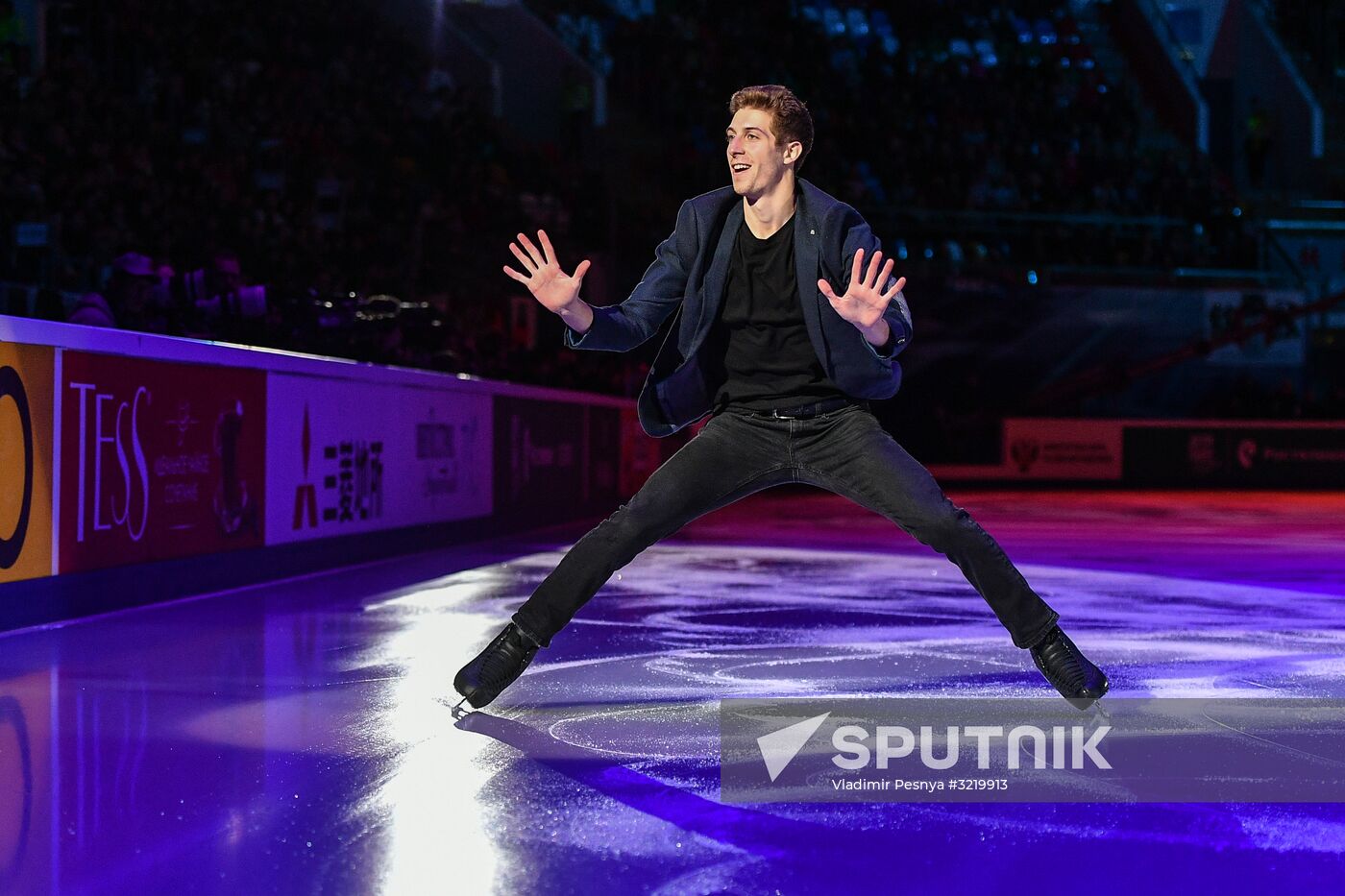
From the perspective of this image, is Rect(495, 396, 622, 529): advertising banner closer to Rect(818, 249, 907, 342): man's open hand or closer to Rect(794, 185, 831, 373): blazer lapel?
Rect(794, 185, 831, 373): blazer lapel

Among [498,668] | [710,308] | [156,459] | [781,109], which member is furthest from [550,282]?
[156,459]

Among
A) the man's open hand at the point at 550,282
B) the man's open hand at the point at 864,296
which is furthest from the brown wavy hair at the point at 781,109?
the man's open hand at the point at 550,282

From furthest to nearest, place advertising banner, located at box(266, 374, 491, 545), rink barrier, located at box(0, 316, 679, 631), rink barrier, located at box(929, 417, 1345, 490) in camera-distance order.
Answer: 1. rink barrier, located at box(929, 417, 1345, 490)
2. advertising banner, located at box(266, 374, 491, 545)
3. rink barrier, located at box(0, 316, 679, 631)

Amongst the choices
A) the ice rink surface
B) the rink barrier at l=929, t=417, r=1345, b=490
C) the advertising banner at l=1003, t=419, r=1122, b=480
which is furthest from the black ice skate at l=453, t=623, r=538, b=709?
the advertising banner at l=1003, t=419, r=1122, b=480

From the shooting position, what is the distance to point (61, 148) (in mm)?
13508

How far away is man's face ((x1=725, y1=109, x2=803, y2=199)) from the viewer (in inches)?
172

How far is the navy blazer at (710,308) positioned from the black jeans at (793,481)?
0.48ft

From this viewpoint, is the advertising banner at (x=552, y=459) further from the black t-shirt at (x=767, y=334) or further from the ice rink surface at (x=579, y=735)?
the black t-shirt at (x=767, y=334)

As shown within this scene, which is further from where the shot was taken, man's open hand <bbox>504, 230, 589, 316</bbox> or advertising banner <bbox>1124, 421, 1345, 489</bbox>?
advertising banner <bbox>1124, 421, 1345, 489</bbox>

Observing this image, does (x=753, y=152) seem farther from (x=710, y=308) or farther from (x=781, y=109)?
(x=710, y=308)

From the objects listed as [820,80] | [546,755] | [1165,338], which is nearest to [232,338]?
[546,755]

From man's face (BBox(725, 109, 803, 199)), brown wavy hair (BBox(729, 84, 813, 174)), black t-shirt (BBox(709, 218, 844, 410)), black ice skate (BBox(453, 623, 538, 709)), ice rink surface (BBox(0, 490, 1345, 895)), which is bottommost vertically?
ice rink surface (BBox(0, 490, 1345, 895))

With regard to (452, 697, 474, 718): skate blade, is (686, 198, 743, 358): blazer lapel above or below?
above

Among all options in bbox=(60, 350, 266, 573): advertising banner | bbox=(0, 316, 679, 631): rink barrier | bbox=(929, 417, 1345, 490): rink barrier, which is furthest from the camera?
bbox=(929, 417, 1345, 490): rink barrier
